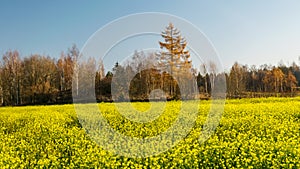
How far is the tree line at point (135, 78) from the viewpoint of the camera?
20.2 meters

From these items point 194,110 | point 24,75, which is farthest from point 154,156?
point 24,75

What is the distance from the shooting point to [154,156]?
25.9 ft

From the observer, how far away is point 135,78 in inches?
997

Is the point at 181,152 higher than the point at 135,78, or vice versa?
the point at 135,78

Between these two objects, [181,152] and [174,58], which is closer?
[181,152]

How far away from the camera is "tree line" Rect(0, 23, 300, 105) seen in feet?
66.4

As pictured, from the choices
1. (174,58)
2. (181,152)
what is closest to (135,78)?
(174,58)

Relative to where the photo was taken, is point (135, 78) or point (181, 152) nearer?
point (181, 152)

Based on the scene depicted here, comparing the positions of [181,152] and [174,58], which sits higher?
[174,58]

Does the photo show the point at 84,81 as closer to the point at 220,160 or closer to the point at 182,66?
the point at 182,66

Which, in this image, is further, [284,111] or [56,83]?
[56,83]

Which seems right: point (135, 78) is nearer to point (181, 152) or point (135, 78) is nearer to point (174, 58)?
point (174, 58)

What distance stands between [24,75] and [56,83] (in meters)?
4.48

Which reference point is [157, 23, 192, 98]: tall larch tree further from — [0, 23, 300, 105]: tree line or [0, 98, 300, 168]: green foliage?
[0, 98, 300, 168]: green foliage
